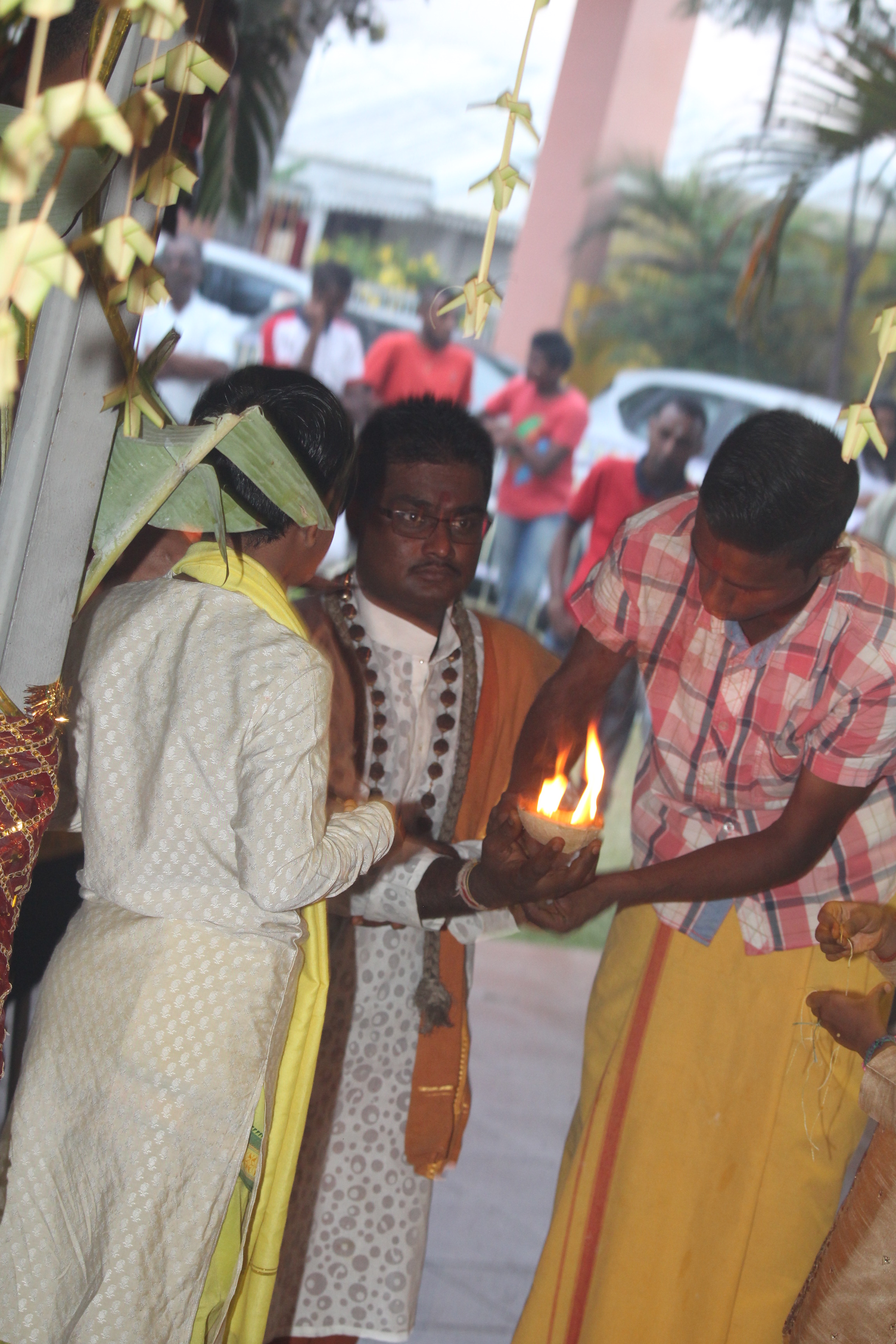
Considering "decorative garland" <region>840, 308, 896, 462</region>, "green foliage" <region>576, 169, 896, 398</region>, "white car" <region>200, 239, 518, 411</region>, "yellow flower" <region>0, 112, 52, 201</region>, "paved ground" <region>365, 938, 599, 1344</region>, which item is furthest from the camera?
"green foliage" <region>576, 169, 896, 398</region>

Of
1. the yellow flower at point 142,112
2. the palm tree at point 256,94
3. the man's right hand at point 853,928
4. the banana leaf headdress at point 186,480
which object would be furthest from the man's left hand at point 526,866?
the palm tree at point 256,94

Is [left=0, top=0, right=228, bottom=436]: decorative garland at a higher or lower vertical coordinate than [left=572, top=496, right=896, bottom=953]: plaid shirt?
higher

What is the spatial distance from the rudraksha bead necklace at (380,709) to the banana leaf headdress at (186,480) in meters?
0.82

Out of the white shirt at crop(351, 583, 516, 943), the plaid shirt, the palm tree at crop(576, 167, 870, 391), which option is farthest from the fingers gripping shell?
the palm tree at crop(576, 167, 870, 391)

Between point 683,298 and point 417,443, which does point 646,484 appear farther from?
point 417,443

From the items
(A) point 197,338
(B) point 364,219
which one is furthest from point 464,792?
(B) point 364,219

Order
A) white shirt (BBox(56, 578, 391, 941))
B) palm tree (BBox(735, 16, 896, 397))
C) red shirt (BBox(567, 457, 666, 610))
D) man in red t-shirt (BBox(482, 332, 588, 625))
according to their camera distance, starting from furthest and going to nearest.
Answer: man in red t-shirt (BBox(482, 332, 588, 625)) → red shirt (BBox(567, 457, 666, 610)) → palm tree (BBox(735, 16, 896, 397)) → white shirt (BBox(56, 578, 391, 941))

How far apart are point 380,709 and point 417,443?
1.65 feet

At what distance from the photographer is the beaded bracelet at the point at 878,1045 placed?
182cm

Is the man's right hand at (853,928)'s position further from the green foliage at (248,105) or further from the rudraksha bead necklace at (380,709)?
the green foliage at (248,105)

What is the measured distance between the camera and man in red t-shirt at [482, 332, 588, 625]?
665cm

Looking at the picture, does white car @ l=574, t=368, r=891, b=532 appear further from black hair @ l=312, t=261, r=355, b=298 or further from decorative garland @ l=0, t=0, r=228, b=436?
decorative garland @ l=0, t=0, r=228, b=436

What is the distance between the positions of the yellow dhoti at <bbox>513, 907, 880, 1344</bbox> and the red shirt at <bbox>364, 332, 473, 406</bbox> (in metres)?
4.70

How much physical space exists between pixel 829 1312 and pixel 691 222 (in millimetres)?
6270
